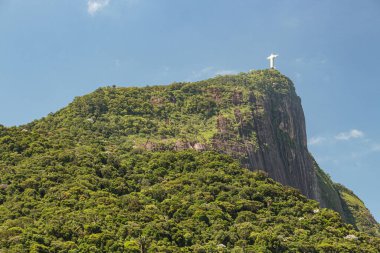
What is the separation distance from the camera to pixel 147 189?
307 ft

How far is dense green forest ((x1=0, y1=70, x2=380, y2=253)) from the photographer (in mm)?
75688

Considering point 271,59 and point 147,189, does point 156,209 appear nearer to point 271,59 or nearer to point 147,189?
point 147,189

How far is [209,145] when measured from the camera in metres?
117

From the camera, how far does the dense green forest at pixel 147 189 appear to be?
248 feet

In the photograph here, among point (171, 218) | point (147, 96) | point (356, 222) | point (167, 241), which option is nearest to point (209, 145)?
point (147, 96)

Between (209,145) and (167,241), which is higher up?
(209,145)

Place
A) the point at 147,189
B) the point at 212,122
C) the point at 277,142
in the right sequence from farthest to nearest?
the point at 277,142 → the point at 212,122 → the point at 147,189

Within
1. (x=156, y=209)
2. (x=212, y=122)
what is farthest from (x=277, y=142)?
(x=156, y=209)

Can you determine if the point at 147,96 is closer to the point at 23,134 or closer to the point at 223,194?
the point at 23,134

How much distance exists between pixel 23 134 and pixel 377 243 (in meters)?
54.2

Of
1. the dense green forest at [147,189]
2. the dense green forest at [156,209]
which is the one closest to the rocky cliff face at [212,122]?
the dense green forest at [147,189]

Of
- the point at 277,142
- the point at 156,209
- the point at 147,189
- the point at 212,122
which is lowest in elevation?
the point at 156,209

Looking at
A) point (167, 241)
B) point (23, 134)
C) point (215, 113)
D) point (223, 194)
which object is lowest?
point (167, 241)

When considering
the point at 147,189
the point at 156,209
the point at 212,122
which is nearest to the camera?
the point at 156,209
